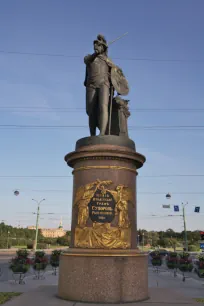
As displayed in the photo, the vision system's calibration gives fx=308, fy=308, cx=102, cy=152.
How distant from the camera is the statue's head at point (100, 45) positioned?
8.77 m

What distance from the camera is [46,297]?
692 cm

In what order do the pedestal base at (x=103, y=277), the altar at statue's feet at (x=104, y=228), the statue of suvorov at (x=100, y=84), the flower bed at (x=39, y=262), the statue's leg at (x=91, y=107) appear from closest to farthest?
the pedestal base at (x=103, y=277) → the altar at statue's feet at (x=104, y=228) → the statue of suvorov at (x=100, y=84) → the statue's leg at (x=91, y=107) → the flower bed at (x=39, y=262)

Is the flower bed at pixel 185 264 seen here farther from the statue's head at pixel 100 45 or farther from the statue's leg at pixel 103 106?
the statue's head at pixel 100 45

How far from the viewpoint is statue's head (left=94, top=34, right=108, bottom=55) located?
28.8 ft

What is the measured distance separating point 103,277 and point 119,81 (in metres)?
5.46

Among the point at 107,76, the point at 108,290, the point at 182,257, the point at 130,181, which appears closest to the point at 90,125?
the point at 107,76

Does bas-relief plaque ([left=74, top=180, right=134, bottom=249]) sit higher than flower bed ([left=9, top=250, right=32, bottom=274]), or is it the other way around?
bas-relief plaque ([left=74, top=180, right=134, bottom=249])

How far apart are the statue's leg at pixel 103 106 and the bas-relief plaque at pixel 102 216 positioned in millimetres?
1794

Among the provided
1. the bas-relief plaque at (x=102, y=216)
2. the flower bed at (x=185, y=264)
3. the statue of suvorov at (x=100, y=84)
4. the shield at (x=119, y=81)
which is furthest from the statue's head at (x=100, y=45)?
the flower bed at (x=185, y=264)

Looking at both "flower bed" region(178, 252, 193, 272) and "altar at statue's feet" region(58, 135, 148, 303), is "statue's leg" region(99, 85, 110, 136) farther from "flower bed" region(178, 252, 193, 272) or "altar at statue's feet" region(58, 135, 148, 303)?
"flower bed" region(178, 252, 193, 272)

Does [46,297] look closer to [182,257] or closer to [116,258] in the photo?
[116,258]

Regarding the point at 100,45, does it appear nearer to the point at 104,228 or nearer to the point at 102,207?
the point at 102,207

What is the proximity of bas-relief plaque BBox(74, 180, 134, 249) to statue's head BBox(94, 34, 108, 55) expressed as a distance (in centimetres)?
387

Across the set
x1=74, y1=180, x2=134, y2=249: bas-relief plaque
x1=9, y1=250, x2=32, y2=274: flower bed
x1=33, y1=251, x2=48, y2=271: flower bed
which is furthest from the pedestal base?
x1=33, y1=251, x2=48, y2=271: flower bed
